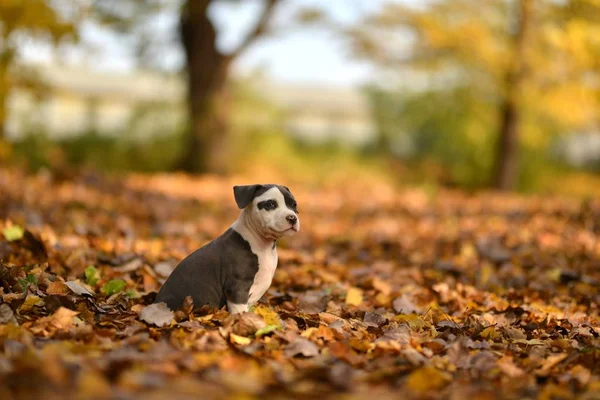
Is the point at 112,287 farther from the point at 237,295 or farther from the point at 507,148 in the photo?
the point at 507,148

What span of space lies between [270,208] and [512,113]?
420 inches

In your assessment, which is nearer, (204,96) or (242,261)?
(242,261)

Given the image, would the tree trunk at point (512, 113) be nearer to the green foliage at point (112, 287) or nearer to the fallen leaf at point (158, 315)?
the green foliage at point (112, 287)

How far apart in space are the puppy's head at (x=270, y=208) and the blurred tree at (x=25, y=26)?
20.9ft

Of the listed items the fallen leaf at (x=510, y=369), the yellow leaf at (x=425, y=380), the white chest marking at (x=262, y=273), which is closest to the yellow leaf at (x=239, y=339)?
the white chest marking at (x=262, y=273)

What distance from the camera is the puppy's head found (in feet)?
11.2

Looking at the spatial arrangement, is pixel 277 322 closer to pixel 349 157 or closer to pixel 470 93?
pixel 470 93

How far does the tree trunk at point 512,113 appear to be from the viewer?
1252 cm

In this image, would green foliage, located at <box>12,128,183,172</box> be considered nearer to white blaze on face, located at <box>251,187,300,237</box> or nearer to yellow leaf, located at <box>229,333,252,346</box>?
white blaze on face, located at <box>251,187,300,237</box>

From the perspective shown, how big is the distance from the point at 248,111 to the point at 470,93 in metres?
4.59

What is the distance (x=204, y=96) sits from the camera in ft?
43.8

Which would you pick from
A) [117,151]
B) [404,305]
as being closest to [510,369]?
[404,305]

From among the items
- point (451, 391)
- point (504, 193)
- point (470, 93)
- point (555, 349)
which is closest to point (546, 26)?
point (470, 93)

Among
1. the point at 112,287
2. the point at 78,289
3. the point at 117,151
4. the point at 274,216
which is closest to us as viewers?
the point at 274,216
